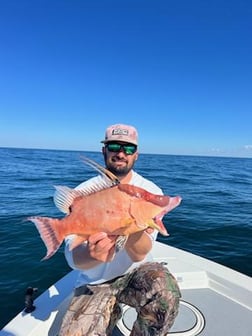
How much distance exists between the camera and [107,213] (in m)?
1.91

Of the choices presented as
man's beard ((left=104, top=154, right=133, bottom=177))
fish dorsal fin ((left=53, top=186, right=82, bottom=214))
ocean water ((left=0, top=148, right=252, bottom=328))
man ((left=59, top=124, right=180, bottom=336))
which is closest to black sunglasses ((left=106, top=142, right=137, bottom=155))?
man ((left=59, top=124, right=180, bottom=336))

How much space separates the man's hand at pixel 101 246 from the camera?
208 centimetres

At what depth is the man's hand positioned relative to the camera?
208 centimetres

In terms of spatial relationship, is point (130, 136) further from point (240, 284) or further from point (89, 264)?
point (240, 284)

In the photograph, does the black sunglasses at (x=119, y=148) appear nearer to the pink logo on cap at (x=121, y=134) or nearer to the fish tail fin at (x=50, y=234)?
the pink logo on cap at (x=121, y=134)

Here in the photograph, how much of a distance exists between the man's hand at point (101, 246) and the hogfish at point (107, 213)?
72mm

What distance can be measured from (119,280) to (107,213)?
1.37 meters

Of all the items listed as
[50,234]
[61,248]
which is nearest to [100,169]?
[50,234]

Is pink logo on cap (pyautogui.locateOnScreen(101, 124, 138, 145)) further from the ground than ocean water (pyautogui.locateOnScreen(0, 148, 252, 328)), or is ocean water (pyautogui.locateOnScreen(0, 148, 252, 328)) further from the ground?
pink logo on cap (pyautogui.locateOnScreen(101, 124, 138, 145))

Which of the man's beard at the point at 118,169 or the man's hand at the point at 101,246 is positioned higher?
the man's beard at the point at 118,169

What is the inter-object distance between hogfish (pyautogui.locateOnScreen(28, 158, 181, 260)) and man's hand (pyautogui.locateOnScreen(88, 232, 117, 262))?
0.07m

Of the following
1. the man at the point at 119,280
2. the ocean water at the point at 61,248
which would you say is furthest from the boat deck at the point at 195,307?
the ocean water at the point at 61,248

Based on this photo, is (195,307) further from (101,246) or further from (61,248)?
(61,248)

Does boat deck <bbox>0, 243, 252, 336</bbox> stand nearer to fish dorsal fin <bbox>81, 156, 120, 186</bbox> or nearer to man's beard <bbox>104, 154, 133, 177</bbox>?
man's beard <bbox>104, 154, 133, 177</bbox>
